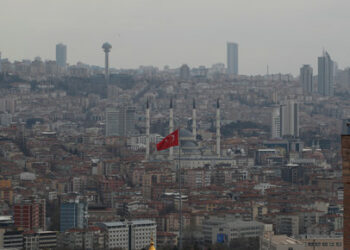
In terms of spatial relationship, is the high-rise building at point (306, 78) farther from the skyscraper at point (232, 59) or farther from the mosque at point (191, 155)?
the mosque at point (191, 155)

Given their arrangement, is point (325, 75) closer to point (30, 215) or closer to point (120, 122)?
point (120, 122)

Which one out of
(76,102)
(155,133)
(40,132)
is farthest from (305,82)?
(40,132)

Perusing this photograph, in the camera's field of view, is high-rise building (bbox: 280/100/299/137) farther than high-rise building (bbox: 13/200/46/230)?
Yes

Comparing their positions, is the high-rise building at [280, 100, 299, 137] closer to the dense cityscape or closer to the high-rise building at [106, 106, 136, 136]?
the dense cityscape

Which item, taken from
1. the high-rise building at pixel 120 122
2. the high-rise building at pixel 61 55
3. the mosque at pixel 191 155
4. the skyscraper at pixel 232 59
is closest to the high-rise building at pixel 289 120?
the high-rise building at pixel 120 122

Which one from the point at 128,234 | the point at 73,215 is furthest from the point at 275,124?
the point at 128,234

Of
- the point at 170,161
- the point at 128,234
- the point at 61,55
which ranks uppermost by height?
the point at 61,55

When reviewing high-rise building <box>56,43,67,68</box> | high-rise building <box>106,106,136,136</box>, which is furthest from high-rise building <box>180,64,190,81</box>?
high-rise building <box>106,106,136,136</box>
